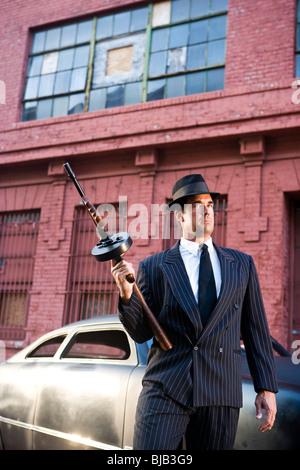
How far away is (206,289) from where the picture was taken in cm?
243

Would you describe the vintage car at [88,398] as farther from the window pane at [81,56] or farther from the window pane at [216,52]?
the window pane at [81,56]

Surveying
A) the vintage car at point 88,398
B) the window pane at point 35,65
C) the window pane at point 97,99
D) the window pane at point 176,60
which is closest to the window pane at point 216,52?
the window pane at point 176,60

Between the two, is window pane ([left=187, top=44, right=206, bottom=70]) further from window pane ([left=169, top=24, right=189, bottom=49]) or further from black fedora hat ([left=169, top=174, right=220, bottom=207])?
black fedora hat ([left=169, top=174, right=220, bottom=207])

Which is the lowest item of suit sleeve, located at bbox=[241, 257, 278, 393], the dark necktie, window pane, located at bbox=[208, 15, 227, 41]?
suit sleeve, located at bbox=[241, 257, 278, 393]

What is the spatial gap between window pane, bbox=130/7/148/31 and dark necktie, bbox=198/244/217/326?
9.08 m

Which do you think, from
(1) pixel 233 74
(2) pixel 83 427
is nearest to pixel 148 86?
(1) pixel 233 74

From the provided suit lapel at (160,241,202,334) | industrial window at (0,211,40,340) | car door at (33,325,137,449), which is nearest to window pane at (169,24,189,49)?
industrial window at (0,211,40,340)

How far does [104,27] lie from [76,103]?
183 cm

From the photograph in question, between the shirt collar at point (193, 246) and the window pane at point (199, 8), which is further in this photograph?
the window pane at point (199, 8)

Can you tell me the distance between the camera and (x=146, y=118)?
946cm

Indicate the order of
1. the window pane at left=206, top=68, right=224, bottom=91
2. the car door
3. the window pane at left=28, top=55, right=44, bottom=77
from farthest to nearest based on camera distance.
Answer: the window pane at left=28, top=55, right=44, bottom=77 → the window pane at left=206, top=68, right=224, bottom=91 → the car door

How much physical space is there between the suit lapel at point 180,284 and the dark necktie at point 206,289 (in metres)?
0.05

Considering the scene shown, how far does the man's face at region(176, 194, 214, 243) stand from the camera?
2.61 m

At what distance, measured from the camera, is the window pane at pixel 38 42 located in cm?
1149
